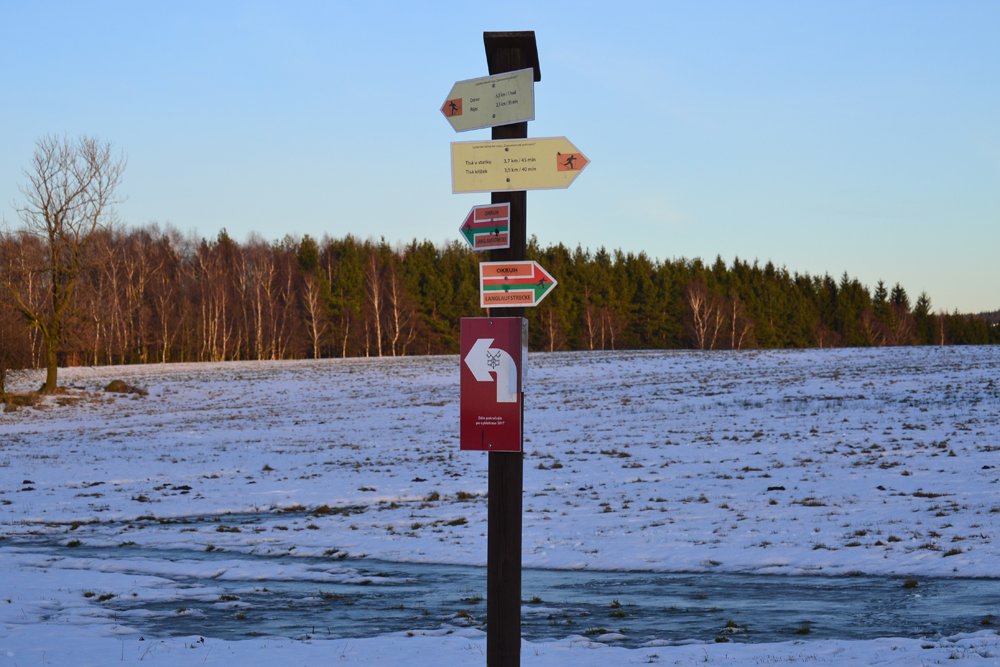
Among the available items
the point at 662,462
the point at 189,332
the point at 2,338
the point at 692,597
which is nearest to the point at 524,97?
the point at 692,597

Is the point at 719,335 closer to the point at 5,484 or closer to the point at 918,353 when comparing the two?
the point at 918,353

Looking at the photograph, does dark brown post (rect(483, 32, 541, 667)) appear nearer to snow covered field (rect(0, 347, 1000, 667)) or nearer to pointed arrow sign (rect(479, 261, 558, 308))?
pointed arrow sign (rect(479, 261, 558, 308))

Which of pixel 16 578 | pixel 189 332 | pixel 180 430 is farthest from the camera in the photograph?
pixel 189 332

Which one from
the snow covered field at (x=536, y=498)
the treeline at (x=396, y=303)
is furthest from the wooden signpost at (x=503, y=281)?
the treeline at (x=396, y=303)

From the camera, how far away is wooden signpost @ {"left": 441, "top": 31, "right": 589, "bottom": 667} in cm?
589

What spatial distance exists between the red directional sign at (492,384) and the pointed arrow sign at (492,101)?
128 centimetres

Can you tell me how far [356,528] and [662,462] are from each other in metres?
9.11

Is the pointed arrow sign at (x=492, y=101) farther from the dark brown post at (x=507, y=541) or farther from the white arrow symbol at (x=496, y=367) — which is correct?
the white arrow symbol at (x=496, y=367)

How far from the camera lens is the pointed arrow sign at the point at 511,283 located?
19.6ft

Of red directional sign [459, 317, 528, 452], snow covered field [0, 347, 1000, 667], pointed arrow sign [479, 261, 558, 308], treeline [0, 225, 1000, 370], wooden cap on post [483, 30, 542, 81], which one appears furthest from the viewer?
treeline [0, 225, 1000, 370]

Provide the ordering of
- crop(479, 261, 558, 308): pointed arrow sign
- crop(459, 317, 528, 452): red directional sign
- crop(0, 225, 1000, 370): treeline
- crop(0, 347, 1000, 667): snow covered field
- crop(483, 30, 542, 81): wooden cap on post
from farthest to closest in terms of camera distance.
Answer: crop(0, 225, 1000, 370): treeline < crop(0, 347, 1000, 667): snow covered field < crop(483, 30, 542, 81): wooden cap on post < crop(479, 261, 558, 308): pointed arrow sign < crop(459, 317, 528, 452): red directional sign

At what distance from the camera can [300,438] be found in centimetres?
3206

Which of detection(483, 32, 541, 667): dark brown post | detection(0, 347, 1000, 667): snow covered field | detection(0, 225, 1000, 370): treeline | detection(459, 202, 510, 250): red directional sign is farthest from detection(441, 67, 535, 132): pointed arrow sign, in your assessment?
detection(0, 225, 1000, 370): treeline

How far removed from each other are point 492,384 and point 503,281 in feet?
2.16
